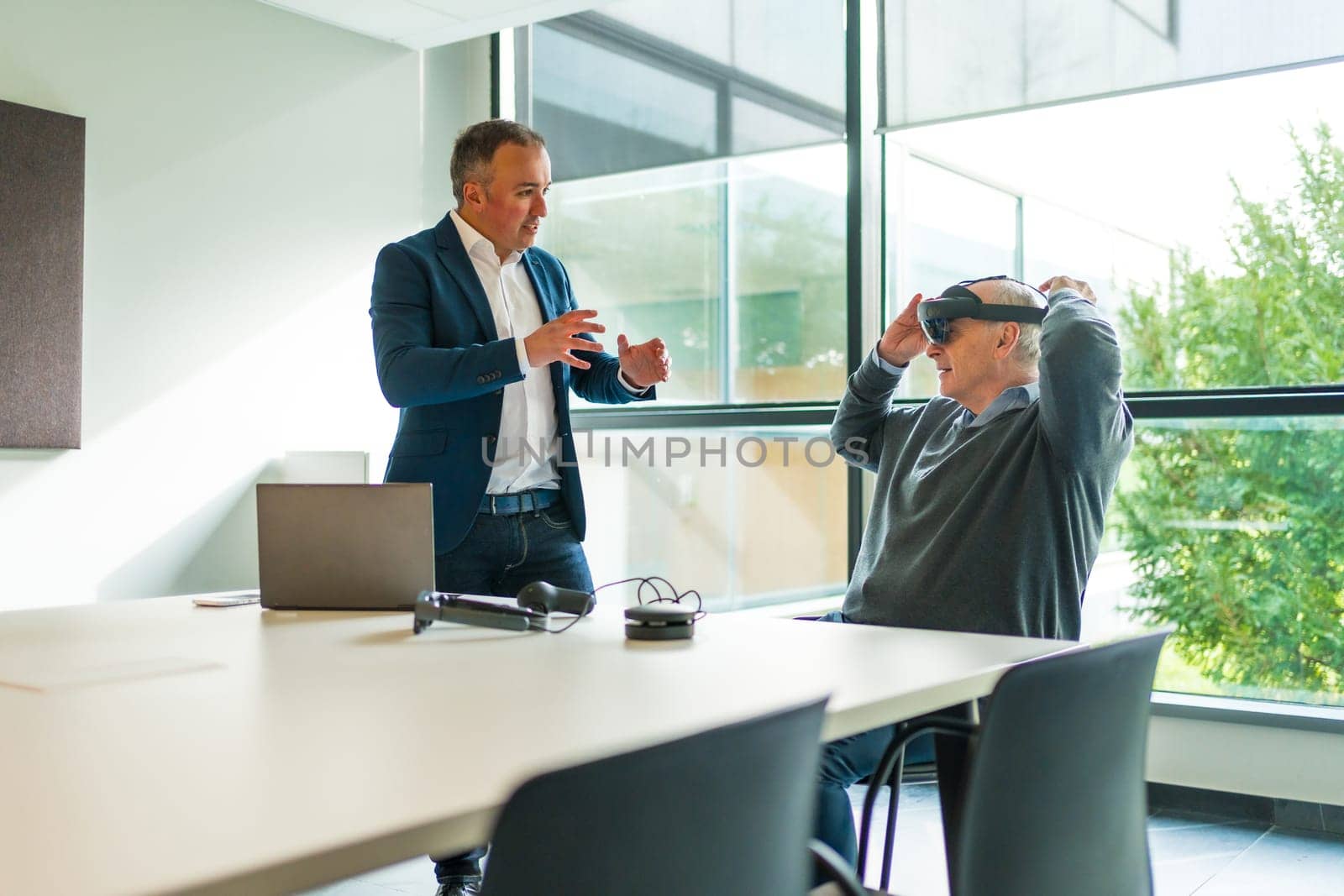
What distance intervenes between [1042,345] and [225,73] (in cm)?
335

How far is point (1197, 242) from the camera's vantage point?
3.63 m

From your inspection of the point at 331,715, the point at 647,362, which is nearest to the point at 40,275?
the point at 647,362

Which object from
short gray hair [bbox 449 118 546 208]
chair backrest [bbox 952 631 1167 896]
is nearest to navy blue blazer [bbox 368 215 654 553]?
short gray hair [bbox 449 118 546 208]

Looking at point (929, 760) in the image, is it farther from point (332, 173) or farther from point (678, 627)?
point (332, 173)

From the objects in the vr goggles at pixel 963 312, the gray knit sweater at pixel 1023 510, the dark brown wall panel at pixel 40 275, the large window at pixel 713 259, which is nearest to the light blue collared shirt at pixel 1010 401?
the gray knit sweater at pixel 1023 510

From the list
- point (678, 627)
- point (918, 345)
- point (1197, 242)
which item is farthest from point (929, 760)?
point (1197, 242)

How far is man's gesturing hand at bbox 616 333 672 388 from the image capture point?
2.61 meters

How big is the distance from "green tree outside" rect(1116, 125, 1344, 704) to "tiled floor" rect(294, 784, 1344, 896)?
0.41 meters

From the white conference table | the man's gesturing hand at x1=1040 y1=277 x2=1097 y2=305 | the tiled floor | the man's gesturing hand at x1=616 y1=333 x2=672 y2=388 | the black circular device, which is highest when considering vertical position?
the man's gesturing hand at x1=1040 y1=277 x2=1097 y2=305

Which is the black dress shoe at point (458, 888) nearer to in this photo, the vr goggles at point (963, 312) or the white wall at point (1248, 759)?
the vr goggles at point (963, 312)

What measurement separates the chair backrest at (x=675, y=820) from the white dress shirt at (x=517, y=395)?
1.71 metres

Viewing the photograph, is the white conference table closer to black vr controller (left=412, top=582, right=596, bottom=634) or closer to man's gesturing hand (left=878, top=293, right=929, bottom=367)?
black vr controller (left=412, top=582, right=596, bottom=634)

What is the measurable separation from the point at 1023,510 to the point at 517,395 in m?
1.10

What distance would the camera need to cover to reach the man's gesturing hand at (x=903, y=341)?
267 centimetres
